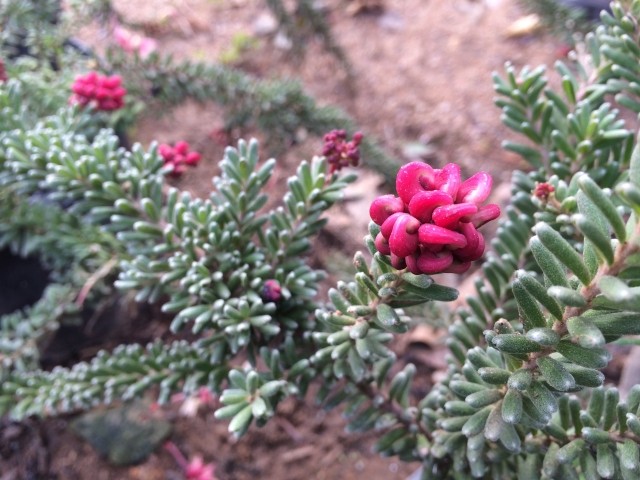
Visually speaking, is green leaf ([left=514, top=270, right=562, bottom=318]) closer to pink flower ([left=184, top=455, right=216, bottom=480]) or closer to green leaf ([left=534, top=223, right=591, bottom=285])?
green leaf ([left=534, top=223, right=591, bottom=285])

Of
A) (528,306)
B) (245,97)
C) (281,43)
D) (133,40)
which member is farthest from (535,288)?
(281,43)

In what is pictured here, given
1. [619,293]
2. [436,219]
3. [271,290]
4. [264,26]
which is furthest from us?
[264,26]

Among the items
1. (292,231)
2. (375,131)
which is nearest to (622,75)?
(292,231)

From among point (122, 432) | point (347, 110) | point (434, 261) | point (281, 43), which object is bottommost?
point (122, 432)

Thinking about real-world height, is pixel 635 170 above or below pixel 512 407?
above

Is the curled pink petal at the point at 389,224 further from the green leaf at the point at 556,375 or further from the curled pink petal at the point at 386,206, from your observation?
the green leaf at the point at 556,375

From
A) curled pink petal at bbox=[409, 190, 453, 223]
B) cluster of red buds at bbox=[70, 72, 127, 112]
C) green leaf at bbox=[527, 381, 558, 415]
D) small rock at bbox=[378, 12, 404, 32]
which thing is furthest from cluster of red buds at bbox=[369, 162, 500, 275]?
small rock at bbox=[378, 12, 404, 32]

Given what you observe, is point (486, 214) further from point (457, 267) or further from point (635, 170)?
point (635, 170)
